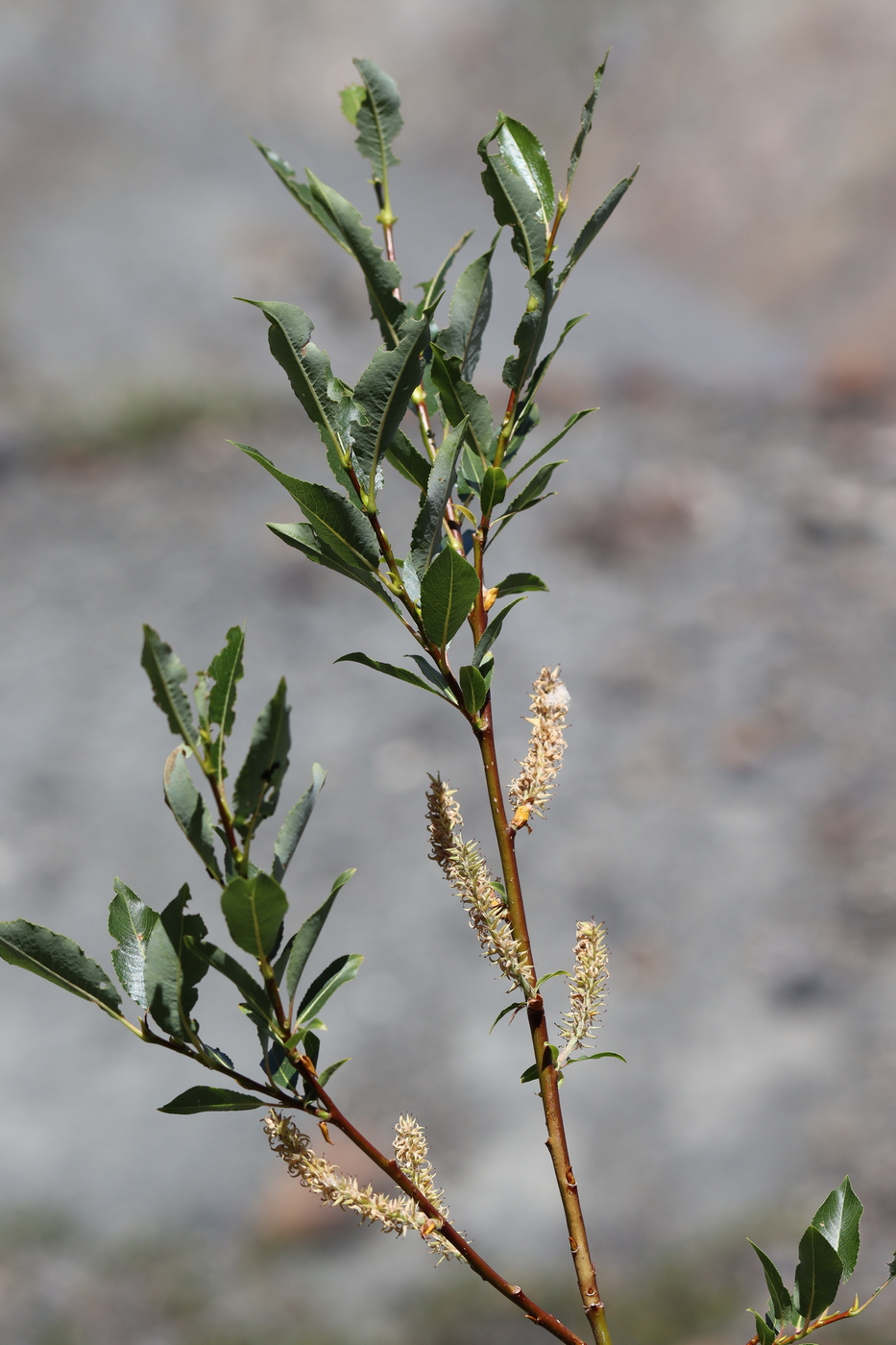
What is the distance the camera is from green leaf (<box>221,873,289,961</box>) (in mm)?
334

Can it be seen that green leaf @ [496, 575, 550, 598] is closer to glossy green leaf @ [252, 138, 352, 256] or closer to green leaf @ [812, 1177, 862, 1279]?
glossy green leaf @ [252, 138, 352, 256]

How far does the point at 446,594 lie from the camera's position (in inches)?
15.6

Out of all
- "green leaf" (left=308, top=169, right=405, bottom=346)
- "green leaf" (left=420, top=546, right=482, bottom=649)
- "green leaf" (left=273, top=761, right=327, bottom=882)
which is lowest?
"green leaf" (left=273, top=761, right=327, bottom=882)

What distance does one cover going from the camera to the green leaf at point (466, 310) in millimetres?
452

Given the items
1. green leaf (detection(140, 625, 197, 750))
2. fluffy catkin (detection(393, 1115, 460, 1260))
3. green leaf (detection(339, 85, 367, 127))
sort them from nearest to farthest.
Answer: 1. green leaf (detection(140, 625, 197, 750))
2. fluffy catkin (detection(393, 1115, 460, 1260))
3. green leaf (detection(339, 85, 367, 127))

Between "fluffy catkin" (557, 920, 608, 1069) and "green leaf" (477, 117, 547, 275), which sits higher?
"green leaf" (477, 117, 547, 275)

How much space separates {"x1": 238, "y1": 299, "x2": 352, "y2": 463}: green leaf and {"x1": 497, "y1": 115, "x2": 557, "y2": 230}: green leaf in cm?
14

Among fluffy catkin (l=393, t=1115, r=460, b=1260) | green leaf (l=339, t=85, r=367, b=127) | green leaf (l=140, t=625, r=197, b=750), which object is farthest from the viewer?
green leaf (l=339, t=85, r=367, b=127)

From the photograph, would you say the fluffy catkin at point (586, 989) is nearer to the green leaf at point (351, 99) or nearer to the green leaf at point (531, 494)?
the green leaf at point (531, 494)

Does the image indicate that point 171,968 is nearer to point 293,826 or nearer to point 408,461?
point 293,826

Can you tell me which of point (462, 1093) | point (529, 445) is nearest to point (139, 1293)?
point (462, 1093)

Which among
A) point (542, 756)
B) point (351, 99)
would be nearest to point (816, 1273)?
point (542, 756)

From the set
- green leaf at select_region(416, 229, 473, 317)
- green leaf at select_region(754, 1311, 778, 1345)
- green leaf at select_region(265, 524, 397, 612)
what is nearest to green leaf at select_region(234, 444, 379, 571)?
green leaf at select_region(265, 524, 397, 612)

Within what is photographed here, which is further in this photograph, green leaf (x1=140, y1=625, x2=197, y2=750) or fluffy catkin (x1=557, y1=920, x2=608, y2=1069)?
fluffy catkin (x1=557, y1=920, x2=608, y2=1069)
